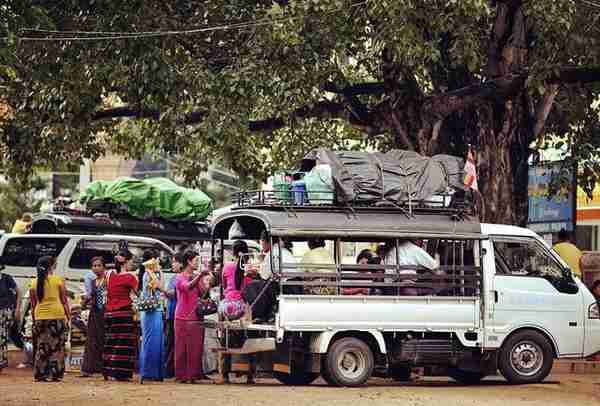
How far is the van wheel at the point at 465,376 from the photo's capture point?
752 inches

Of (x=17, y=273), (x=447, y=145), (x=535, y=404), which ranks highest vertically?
(x=447, y=145)

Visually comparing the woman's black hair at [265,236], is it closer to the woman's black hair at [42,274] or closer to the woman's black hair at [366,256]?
the woman's black hair at [366,256]

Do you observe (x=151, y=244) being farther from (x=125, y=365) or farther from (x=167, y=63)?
(x=125, y=365)

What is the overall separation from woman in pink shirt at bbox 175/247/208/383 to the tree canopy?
15.7 ft

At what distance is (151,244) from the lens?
944 inches

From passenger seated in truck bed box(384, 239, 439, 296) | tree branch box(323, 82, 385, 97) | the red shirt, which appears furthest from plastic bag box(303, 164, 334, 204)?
tree branch box(323, 82, 385, 97)

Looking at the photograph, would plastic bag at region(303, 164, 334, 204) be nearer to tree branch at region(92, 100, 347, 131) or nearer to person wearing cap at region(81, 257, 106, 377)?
person wearing cap at region(81, 257, 106, 377)

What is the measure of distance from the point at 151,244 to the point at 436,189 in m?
7.20

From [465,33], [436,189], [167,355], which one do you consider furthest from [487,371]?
[465,33]

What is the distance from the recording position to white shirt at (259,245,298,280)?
56.2 ft

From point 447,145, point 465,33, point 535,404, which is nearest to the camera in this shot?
point 535,404

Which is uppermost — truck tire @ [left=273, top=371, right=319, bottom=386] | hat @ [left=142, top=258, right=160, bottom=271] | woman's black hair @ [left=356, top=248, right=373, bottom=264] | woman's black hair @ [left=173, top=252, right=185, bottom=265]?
woman's black hair @ [left=356, top=248, right=373, bottom=264]

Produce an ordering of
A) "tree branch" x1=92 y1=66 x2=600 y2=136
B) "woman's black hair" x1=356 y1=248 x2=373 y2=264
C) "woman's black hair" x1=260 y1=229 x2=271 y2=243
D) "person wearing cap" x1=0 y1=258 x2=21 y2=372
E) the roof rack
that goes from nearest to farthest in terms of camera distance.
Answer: "woman's black hair" x1=260 y1=229 x2=271 y2=243 < the roof rack < "woman's black hair" x1=356 y1=248 x2=373 y2=264 < "person wearing cap" x1=0 y1=258 x2=21 y2=372 < "tree branch" x1=92 y1=66 x2=600 y2=136

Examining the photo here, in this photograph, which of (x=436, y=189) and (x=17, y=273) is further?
(x=17, y=273)
